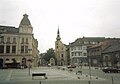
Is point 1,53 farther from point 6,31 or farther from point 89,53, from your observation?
point 89,53

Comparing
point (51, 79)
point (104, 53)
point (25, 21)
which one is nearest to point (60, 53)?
point (25, 21)

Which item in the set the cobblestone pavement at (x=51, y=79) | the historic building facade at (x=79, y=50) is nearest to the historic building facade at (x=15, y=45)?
the cobblestone pavement at (x=51, y=79)

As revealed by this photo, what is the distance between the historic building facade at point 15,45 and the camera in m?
74.9

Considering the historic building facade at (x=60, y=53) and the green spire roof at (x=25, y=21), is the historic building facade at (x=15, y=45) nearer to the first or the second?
the green spire roof at (x=25, y=21)

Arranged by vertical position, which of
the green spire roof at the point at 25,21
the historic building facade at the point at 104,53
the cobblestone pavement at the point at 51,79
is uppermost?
the green spire roof at the point at 25,21

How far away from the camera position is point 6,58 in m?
74.8

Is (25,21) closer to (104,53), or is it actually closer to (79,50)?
(104,53)

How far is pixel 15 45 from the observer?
7662 cm

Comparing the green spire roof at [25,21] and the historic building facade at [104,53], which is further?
the green spire roof at [25,21]

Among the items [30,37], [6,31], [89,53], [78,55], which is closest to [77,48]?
[78,55]

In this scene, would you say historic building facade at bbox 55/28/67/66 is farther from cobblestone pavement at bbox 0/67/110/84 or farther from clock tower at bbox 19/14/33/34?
cobblestone pavement at bbox 0/67/110/84

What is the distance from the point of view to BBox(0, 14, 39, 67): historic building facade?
74.9 metres

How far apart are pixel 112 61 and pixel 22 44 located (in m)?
35.1

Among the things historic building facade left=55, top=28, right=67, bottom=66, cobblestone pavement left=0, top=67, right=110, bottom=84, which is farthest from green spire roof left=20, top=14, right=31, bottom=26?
historic building facade left=55, top=28, right=67, bottom=66
